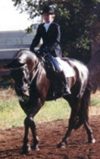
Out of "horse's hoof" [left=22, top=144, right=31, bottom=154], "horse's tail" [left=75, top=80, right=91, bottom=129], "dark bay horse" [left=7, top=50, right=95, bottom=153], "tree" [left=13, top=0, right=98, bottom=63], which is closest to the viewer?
"dark bay horse" [left=7, top=50, right=95, bottom=153]

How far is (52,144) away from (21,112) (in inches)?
188

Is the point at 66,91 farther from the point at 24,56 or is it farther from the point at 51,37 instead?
the point at 24,56

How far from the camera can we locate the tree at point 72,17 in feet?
54.6

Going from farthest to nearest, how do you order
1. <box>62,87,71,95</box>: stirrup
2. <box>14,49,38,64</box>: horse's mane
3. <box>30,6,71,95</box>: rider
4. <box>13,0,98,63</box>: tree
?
1. <box>13,0,98,63</box>: tree
2. <box>62,87,71,95</box>: stirrup
3. <box>30,6,71,95</box>: rider
4. <box>14,49,38,64</box>: horse's mane

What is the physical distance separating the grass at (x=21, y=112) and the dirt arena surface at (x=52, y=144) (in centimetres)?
93

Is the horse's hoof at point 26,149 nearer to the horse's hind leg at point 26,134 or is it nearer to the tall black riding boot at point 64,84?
the horse's hind leg at point 26,134

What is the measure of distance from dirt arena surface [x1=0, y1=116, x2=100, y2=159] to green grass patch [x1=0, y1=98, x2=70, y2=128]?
2.90ft

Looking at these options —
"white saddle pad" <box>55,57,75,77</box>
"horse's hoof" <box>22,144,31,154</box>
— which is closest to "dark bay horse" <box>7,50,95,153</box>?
"horse's hoof" <box>22,144,31,154</box>

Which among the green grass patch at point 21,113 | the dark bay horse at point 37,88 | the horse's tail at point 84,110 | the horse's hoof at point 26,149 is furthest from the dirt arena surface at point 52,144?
the green grass patch at point 21,113

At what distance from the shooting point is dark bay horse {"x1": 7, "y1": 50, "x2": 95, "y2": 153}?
6.56 meters

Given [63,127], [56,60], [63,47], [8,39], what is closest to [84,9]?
[63,47]

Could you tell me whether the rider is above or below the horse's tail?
above

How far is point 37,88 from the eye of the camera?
6988 mm

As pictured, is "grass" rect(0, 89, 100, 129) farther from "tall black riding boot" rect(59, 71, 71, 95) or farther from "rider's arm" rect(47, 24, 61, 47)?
"rider's arm" rect(47, 24, 61, 47)
